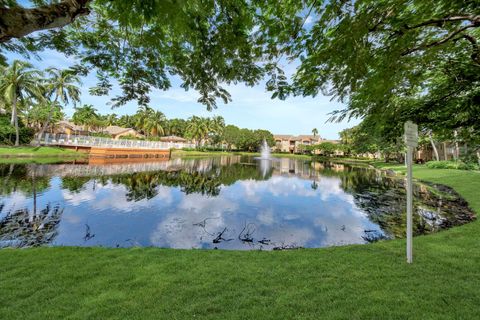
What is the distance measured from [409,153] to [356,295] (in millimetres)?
3199

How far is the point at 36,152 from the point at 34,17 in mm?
38412

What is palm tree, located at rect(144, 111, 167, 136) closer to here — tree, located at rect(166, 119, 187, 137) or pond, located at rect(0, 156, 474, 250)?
tree, located at rect(166, 119, 187, 137)

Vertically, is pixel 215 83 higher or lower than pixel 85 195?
higher

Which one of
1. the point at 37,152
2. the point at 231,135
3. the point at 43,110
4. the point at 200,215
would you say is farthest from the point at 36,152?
the point at 231,135

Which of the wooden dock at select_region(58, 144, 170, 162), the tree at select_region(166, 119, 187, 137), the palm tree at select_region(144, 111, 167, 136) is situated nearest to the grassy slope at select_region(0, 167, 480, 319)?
the wooden dock at select_region(58, 144, 170, 162)

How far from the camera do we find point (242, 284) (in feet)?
14.2

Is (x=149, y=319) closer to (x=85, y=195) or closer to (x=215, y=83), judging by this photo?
(x=215, y=83)

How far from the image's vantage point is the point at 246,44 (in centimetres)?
400

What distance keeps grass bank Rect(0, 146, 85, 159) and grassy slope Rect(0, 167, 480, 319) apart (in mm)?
31550

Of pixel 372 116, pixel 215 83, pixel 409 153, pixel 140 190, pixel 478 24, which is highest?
pixel 478 24

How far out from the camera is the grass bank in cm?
2880

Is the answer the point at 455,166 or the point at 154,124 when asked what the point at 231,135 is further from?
the point at 455,166

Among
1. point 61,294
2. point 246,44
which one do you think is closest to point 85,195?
point 61,294

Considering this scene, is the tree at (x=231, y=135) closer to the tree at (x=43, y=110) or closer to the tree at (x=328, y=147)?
the tree at (x=328, y=147)
